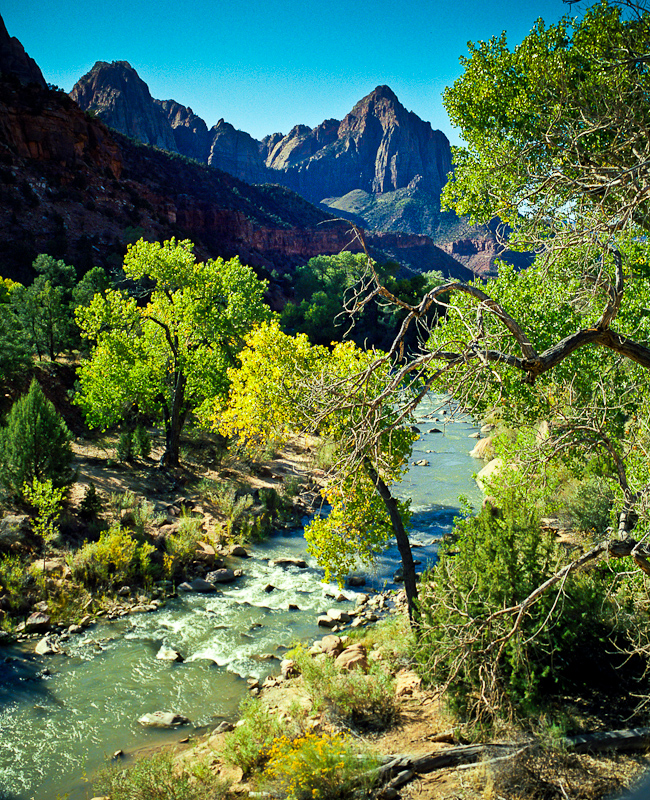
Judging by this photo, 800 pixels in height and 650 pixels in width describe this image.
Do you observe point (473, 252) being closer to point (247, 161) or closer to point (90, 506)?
point (247, 161)

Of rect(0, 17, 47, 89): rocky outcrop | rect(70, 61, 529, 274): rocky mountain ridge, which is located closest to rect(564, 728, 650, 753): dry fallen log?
rect(0, 17, 47, 89): rocky outcrop

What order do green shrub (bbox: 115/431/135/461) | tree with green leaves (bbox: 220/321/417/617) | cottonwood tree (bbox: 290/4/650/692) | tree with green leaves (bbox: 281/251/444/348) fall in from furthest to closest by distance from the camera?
tree with green leaves (bbox: 281/251/444/348) < green shrub (bbox: 115/431/135/461) < tree with green leaves (bbox: 220/321/417/617) < cottonwood tree (bbox: 290/4/650/692)

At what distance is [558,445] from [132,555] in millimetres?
9931

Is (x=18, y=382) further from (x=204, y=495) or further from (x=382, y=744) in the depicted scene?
(x=382, y=744)

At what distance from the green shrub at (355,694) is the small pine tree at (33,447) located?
8686mm

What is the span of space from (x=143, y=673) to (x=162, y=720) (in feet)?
4.62

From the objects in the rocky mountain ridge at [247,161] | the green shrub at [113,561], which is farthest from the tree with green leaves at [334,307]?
the rocky mountain ridge at [247,161]

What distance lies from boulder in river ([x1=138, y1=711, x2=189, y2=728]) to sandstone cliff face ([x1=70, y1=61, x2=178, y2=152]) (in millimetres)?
143526

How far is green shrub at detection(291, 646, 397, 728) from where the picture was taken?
641 centimetres

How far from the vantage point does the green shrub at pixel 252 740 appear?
5.91 meters

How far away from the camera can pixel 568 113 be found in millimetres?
7883

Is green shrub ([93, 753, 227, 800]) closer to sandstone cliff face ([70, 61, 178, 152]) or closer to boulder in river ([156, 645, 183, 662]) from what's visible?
boulder in river ([156, 645, 183, 662])

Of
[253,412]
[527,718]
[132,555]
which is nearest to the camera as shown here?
[527,718]

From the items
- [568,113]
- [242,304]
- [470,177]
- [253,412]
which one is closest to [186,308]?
[242,304]
